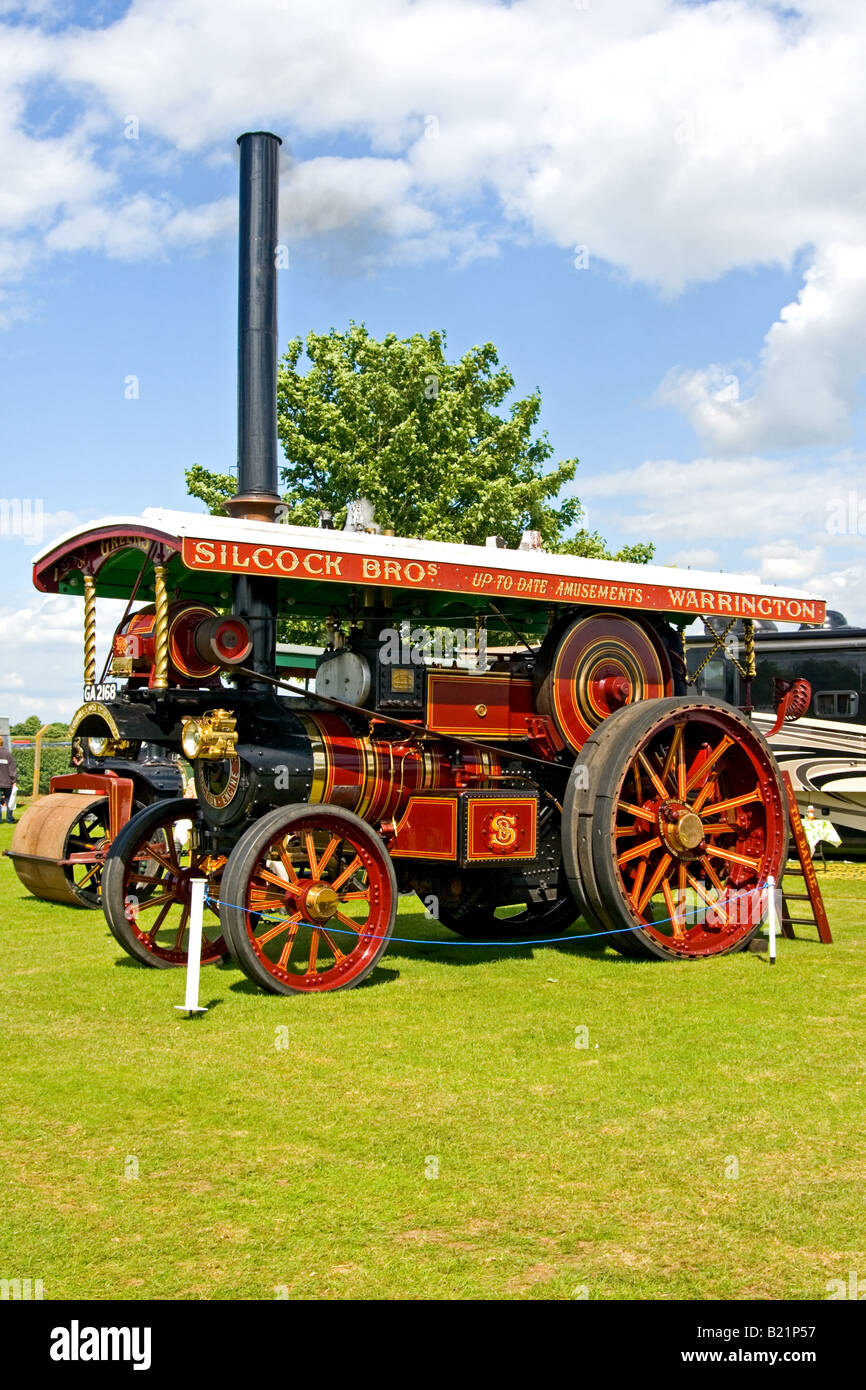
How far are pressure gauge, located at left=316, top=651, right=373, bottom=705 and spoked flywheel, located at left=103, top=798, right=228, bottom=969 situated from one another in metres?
1.16

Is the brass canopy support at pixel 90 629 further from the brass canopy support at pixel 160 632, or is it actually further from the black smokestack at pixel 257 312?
the black smokestack at pixel 257 312

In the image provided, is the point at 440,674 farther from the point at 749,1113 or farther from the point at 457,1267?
the point at 457,1267

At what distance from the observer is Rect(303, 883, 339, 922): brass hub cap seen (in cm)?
732

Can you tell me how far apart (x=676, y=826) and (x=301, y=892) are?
2.69 metres

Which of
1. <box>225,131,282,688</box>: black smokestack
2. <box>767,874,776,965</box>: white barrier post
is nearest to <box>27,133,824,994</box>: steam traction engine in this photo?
<box>767,874,776,965</box>: white barrier post

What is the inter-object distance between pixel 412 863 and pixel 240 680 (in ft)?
5.68

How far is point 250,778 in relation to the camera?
766 cm

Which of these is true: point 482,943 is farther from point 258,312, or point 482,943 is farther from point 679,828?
point 258,312

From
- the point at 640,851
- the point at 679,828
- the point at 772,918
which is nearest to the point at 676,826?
the point at 679,828

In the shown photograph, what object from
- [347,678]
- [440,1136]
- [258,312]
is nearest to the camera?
[440,1136]

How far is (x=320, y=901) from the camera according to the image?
7.34m

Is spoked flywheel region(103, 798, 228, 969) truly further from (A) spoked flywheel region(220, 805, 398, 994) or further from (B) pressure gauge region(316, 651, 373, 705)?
(B) pressure gauge region(316, 651, 373, 705)

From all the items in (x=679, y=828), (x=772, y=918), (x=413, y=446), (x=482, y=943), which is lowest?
(x=482, y=943)
